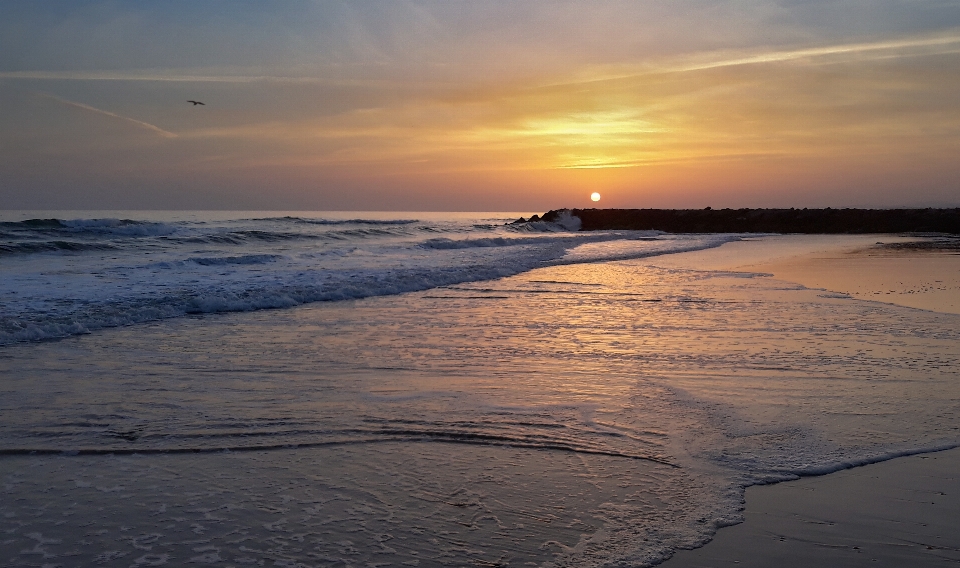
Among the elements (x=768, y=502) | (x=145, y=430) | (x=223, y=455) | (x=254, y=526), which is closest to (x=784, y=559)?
(x=768, y=502)

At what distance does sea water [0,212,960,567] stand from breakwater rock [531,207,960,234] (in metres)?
39.1

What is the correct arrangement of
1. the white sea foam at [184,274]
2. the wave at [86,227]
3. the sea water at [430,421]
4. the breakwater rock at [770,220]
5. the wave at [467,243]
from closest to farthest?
the sea water at [430,421] → the white sea foam at [184,274] → the wave at [467,243] → the wave at [86,227] → the breakwater rock at [770,220]

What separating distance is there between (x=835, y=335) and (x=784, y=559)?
6.27m

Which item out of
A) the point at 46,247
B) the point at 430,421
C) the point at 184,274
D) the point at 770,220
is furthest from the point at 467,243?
the point at 770,220

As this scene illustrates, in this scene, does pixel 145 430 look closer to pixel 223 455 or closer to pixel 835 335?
pixel 223 455

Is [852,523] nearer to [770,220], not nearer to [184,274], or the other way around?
[184,274]

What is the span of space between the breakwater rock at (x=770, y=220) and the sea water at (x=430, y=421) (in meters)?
39.1

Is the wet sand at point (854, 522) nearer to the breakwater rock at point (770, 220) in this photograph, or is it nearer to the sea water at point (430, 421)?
the sea water at point (430, 421)

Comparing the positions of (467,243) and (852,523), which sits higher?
(467,243)

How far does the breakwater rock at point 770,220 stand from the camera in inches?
1758

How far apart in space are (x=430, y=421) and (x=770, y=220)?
51356 millimetres

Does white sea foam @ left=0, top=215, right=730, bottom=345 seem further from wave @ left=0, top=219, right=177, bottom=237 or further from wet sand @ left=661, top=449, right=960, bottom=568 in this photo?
wet sand @ left=661, top=449, right=960, bottom=568

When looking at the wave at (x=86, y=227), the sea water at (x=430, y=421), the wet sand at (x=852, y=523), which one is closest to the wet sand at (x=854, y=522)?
the wet sand at (x=852, y=523)

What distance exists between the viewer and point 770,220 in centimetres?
5181
